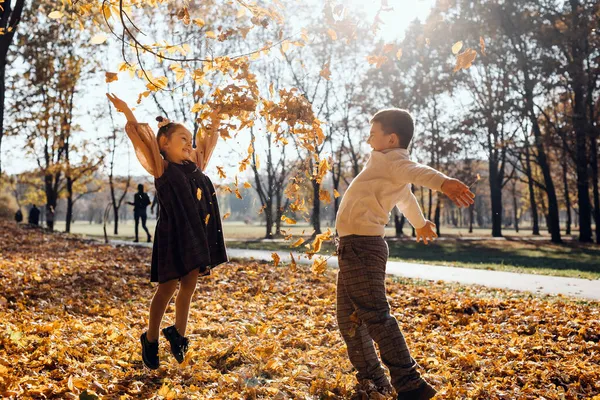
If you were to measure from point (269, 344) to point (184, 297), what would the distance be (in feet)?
3.56

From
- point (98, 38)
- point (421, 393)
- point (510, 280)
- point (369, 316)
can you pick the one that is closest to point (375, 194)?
point (369, 316)

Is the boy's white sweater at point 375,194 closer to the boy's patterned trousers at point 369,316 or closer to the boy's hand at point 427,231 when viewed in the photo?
the boy's patterned trousers at point 369,316

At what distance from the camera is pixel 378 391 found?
3.23 m

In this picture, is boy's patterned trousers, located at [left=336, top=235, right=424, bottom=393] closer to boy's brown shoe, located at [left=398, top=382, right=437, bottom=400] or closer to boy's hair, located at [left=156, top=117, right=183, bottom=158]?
boy's brown shoe, located at [left=398, top=382, right=437, bottom=400]

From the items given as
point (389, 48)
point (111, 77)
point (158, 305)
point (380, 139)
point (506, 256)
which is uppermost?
point (389, 48)

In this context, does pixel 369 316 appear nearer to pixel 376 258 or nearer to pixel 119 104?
pixel 376 258

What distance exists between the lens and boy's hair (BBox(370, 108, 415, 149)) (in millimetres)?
3170

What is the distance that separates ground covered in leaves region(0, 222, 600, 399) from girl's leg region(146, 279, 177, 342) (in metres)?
0.28

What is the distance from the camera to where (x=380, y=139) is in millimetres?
3180

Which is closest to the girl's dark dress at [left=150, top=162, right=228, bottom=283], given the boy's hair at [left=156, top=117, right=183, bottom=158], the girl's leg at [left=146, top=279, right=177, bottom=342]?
the girl's leg at [left=146, top=279, right=177, bottom=342]

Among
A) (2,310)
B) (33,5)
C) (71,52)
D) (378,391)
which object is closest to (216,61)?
(378,391)

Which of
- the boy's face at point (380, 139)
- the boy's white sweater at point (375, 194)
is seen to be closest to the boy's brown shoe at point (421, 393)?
the boy's white sweater at point (375, 194)

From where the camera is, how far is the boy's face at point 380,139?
3.16 metres

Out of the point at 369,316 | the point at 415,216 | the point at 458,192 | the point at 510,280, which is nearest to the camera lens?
the point at 458,192
